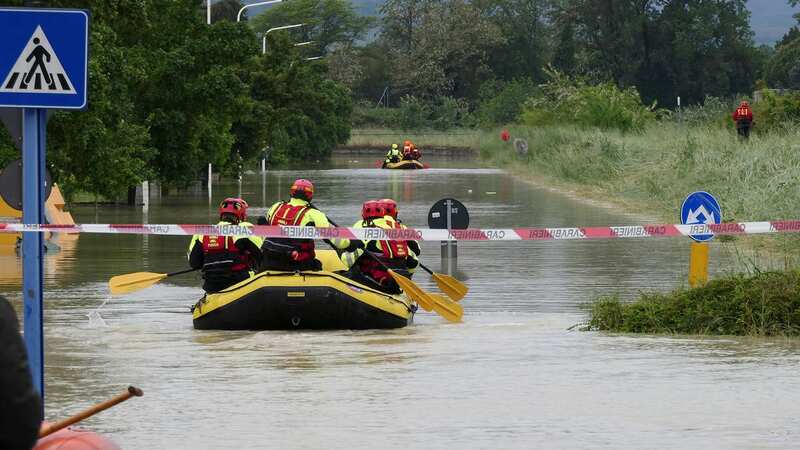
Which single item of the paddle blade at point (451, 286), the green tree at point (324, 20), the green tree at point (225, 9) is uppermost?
the green tree at point (324, 20)

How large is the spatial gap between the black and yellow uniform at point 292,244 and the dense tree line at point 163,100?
7.25 metres

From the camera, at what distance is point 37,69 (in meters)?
8.84

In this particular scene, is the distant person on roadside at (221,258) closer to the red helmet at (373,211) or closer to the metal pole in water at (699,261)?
the red helmet at (373,211)

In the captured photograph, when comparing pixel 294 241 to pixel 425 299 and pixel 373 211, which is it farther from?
pixel 425 299

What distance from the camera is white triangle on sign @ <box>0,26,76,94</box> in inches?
348

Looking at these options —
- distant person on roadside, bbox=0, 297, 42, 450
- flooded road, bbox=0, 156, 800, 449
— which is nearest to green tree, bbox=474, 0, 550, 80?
flooded road, bbox=0, 156, 800, 449

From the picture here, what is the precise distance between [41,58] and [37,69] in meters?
0.06

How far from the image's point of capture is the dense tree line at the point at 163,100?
24328 millimetres

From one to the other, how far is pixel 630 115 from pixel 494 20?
7724cm

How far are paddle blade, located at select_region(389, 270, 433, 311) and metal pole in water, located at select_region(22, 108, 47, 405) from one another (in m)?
7.22

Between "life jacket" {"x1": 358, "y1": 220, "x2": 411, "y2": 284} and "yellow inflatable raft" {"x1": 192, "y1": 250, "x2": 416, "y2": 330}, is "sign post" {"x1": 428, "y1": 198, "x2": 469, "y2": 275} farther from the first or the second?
"yellow inflatable raft" {"x1": 192, "y1": 250, "x2": 416, "y2": 330}

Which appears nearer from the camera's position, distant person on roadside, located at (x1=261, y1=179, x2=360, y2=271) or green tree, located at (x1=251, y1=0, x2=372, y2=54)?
distant person on roadside, located at (x1=261, y1=179, x2=360, y2=271)

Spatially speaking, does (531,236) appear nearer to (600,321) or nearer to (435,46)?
(600,321)

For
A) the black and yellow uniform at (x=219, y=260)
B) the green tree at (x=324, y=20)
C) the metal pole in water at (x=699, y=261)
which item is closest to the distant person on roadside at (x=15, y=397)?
the black and yellow uniform at (x=219, y=260)
